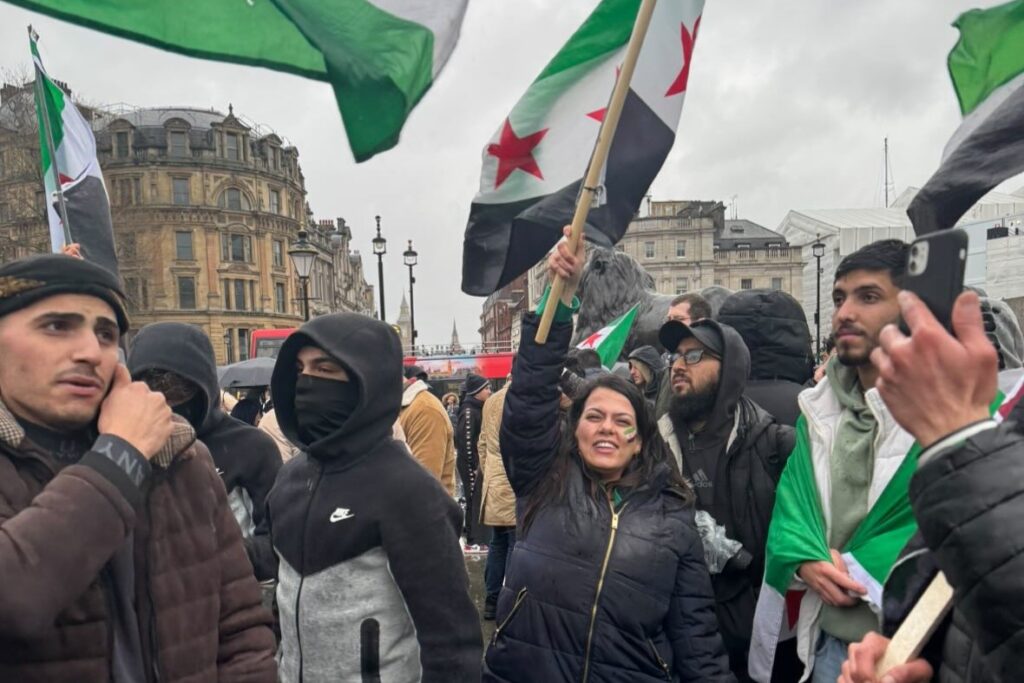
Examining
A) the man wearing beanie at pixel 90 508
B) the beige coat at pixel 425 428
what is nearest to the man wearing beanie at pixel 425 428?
the beige coat at pixel 425 428

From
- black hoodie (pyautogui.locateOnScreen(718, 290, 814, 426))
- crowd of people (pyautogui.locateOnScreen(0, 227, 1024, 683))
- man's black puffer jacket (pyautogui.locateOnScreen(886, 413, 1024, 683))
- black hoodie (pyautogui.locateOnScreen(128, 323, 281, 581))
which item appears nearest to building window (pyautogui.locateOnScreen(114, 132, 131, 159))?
black hoodie (pyautogui.locateOnScreen(128, 323, 281, 581))

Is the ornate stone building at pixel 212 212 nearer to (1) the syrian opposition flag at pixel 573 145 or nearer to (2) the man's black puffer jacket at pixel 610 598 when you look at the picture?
(1) the syrian opposition flag at pixel 573 145

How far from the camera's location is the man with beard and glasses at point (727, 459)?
112 inches

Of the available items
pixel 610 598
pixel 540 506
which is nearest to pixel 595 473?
pixel 540 506

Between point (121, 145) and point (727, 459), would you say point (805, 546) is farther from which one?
point (121, 145)

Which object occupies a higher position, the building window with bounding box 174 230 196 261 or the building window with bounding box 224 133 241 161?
the building window with bounding box 224 133 241 161

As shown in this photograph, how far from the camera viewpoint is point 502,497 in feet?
18.3

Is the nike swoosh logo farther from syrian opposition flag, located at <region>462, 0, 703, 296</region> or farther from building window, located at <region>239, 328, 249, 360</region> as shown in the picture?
building window, located at <region>239, 328, 249, 360</region>

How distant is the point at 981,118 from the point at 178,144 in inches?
2488

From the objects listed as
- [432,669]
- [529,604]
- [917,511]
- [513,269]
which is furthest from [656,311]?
[917,511]

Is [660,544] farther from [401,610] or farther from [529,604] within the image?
[401,610]

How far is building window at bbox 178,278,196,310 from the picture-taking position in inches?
2271

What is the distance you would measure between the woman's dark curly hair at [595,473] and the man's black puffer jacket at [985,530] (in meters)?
1.51

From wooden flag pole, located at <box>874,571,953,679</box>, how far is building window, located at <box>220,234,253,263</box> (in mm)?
63590
